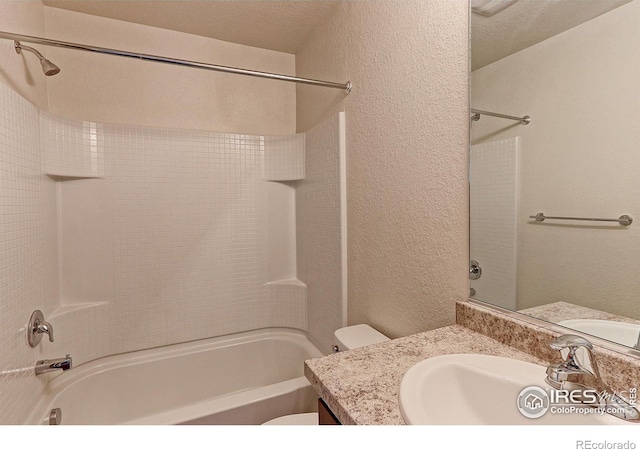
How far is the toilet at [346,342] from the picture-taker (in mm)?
1278

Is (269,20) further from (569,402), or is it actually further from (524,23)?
(569,402)

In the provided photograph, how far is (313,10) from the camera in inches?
67.6

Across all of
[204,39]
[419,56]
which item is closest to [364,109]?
[419,56]

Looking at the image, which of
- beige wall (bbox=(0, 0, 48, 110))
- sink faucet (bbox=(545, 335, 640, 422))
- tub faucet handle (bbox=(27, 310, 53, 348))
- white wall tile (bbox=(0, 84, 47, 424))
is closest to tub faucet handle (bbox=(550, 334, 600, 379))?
sink faucet (bbox=(545, 335, 640, 422))

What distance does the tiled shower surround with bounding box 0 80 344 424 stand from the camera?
142cm

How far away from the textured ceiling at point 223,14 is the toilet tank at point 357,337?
1.67m

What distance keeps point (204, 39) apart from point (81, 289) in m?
1.69

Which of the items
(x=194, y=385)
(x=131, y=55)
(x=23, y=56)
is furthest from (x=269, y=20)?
(x=194, y=385)

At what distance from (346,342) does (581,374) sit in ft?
2.69

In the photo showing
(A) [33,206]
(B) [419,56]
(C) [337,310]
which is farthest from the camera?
(C) [337,310]

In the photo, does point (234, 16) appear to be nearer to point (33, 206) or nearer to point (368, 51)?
point (368, 51)

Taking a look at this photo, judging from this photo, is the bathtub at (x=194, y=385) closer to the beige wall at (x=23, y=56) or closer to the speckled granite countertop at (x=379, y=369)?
the speckled granite countertop at (x=379, y=369)
